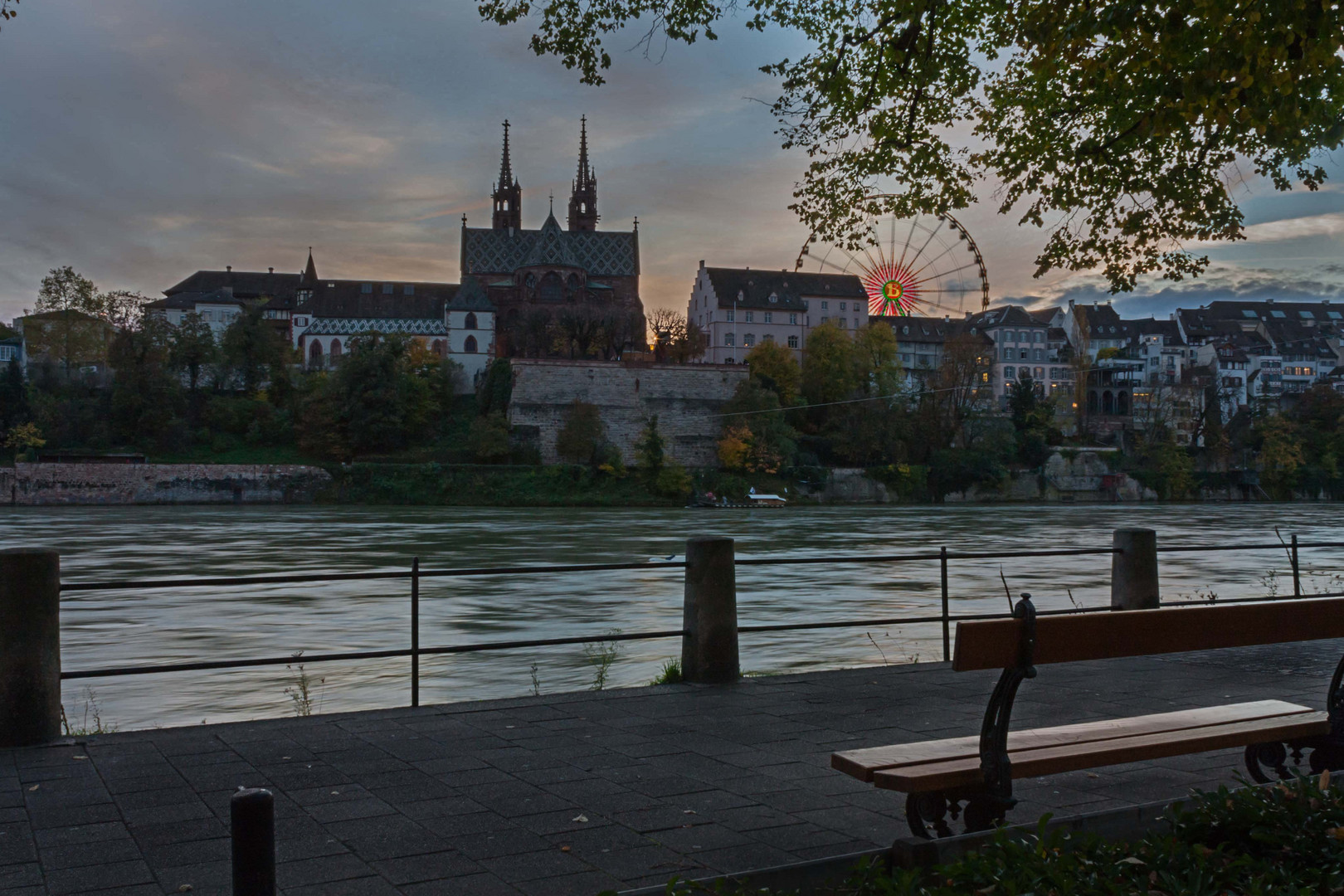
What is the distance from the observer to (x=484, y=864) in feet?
12.4

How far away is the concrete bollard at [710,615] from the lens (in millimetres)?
7102

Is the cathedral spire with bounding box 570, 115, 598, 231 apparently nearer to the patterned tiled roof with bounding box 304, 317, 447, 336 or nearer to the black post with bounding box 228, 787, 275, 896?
the patterned tiled roof with bounding box 304, 317, 447, 336

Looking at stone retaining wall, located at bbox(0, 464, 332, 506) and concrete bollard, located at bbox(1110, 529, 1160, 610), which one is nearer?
concrete bollard, located at bbox(1110, 529, 1160, 610)

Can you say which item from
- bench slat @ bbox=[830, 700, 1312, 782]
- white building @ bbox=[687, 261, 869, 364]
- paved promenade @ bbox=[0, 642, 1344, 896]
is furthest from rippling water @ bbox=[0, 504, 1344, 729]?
white building @ bbox=[687, 261, 869, 364]

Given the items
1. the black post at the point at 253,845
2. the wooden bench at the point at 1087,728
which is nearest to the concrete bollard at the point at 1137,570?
the wooden bench at the point at 1087,728

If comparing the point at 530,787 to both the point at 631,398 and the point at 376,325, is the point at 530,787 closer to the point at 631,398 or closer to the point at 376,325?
the point at 631,398

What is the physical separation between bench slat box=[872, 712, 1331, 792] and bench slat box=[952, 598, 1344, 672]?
310 mm

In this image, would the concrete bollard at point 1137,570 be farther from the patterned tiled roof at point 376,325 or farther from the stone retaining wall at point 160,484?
the patterned tiled roof at point 376,325

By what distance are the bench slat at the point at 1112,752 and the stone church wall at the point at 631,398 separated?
6769 cm

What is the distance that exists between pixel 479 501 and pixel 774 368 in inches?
934

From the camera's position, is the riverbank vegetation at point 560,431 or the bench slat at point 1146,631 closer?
the bench slat at point 1146,631

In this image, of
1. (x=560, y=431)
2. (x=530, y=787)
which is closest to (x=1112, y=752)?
(x=530, y=787)

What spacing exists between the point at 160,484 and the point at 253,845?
7083 centimetres

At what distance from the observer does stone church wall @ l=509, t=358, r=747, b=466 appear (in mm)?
72688
